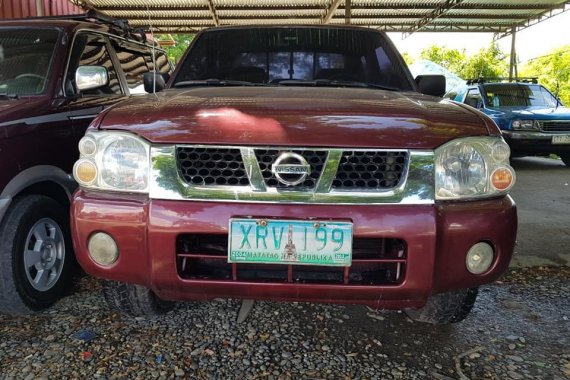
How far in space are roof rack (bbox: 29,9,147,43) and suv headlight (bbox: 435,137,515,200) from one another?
334cm

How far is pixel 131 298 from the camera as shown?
7.54 ft

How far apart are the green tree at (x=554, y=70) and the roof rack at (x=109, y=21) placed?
19226mm

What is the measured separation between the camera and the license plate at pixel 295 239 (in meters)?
1.77

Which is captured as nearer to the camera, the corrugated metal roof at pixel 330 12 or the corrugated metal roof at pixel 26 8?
the corrugated metal roof at pixel 26 8

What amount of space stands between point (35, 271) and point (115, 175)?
3.95 ft

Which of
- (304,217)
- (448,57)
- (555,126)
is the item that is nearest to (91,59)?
(304,217)

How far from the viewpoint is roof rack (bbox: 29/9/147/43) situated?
406 cm

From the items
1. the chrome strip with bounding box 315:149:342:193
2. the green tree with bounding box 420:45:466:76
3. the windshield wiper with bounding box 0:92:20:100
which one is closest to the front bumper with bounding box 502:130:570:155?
the chrome strip with bounding box 315:149:342:193

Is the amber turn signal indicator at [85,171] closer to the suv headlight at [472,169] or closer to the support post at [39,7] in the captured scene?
the suv headlight at [472,169]

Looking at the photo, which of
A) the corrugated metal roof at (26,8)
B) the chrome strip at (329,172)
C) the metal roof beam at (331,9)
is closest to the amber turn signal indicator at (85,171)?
the chrome strip at (329,172)

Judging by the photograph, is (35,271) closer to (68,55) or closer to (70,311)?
(70,311)

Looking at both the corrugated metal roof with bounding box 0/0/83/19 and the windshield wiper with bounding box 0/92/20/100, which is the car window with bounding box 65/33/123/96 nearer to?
the windshield wiper with bounding box 0/92/20/100

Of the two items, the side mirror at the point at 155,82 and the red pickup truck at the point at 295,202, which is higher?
the side mirror at the point at 155,82

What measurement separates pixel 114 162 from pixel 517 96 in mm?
9256
